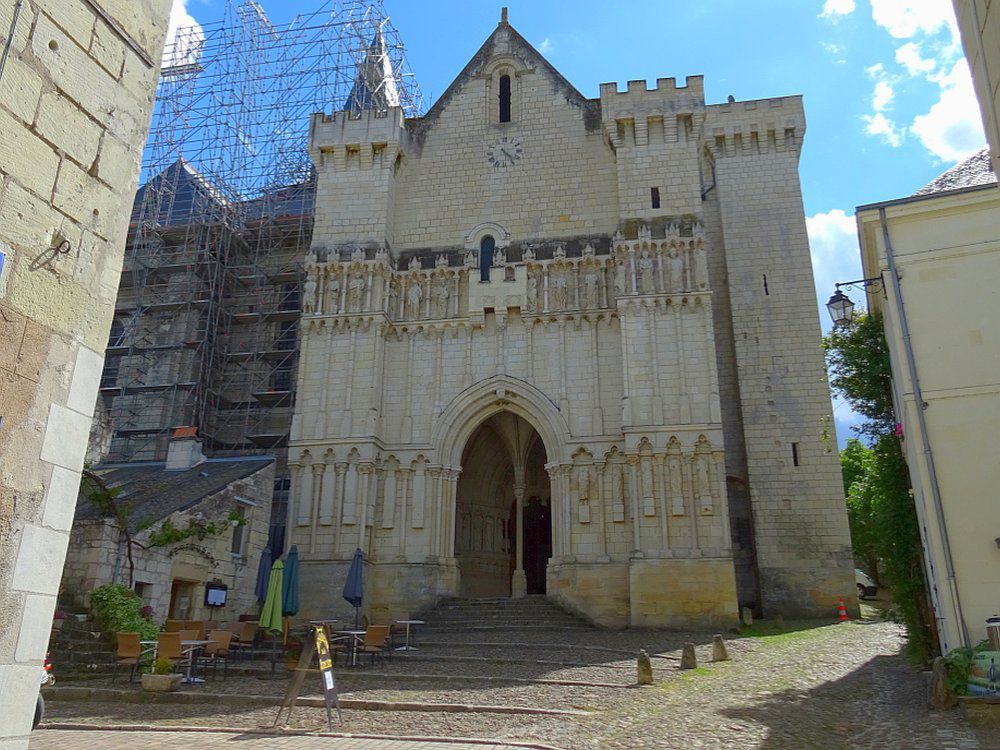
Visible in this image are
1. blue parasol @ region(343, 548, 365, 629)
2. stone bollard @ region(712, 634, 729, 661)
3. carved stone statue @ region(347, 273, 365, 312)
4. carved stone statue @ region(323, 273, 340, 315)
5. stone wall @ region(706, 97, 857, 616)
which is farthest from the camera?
carved stone statue @ region(323, 273, 340, 315)

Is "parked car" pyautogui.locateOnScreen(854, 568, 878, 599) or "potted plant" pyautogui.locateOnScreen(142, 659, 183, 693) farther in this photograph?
"parked car" pyautogui.locateOnScreen(854, 568, 878, 599)

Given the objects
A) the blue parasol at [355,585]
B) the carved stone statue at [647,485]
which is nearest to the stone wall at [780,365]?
the carved stone statue at [647,485]

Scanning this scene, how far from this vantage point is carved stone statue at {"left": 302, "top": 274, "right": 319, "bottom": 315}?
2138 centimetres

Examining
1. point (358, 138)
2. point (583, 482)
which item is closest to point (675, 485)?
point (583, 482)

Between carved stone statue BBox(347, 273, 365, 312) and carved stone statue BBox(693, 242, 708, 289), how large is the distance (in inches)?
345

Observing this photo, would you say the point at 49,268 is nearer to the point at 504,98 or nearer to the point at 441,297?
the point at 441,297

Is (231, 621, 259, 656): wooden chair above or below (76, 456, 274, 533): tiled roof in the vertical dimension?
below

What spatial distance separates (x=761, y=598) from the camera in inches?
816

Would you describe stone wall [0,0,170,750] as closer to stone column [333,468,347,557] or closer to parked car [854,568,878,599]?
stone column [333,468,347,557]

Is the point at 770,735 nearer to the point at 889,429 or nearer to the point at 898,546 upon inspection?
the point at 898,546

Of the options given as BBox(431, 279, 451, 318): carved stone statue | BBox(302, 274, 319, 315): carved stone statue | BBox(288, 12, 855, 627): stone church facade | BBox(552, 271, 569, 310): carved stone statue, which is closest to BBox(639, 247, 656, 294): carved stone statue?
BBox(288, 12, 855, 627): stone church facade

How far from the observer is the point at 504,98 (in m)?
24.1

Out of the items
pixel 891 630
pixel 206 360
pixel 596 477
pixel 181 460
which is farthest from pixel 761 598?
pixel 206 360

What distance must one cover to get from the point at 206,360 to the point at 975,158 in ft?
74.5
